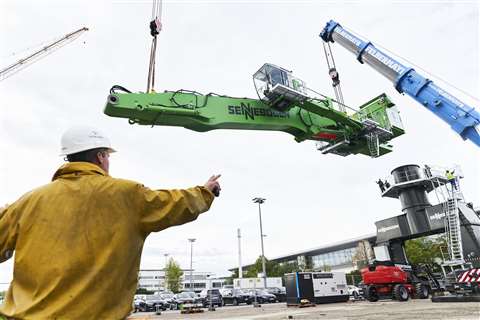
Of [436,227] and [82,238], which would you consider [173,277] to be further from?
[82,238]

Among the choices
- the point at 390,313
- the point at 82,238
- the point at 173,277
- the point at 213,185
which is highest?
the point at 173,277

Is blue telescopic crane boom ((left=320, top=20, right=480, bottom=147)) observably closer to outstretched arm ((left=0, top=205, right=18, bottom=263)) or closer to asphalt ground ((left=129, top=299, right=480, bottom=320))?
asphalt ground ((left=129, top=299, right=480, bottom=320))

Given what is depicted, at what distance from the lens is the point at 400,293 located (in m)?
18.9

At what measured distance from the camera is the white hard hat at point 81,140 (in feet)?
7.24

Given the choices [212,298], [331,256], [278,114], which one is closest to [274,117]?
[278,114]

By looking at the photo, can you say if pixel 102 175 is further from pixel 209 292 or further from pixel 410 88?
pixel 209 292

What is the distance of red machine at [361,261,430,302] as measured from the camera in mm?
19547

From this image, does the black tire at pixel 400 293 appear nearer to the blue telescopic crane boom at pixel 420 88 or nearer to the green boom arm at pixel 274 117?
the blue telescopic crane boom at pixel 420 88

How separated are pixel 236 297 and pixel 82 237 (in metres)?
31.6

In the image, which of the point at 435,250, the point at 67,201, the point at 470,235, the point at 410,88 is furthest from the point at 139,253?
the point at 435,250

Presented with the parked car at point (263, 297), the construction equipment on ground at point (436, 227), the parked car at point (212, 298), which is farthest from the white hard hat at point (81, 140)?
the parked car at point (263, 297)

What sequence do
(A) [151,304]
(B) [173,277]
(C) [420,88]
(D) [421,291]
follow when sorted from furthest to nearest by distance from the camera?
(B) [173,277] < (A) [151,304] < (D) [421,291] < (C) [420,88]

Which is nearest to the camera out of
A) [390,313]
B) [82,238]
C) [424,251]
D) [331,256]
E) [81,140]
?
[82,238]

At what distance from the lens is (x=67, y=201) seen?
1.93 meters
